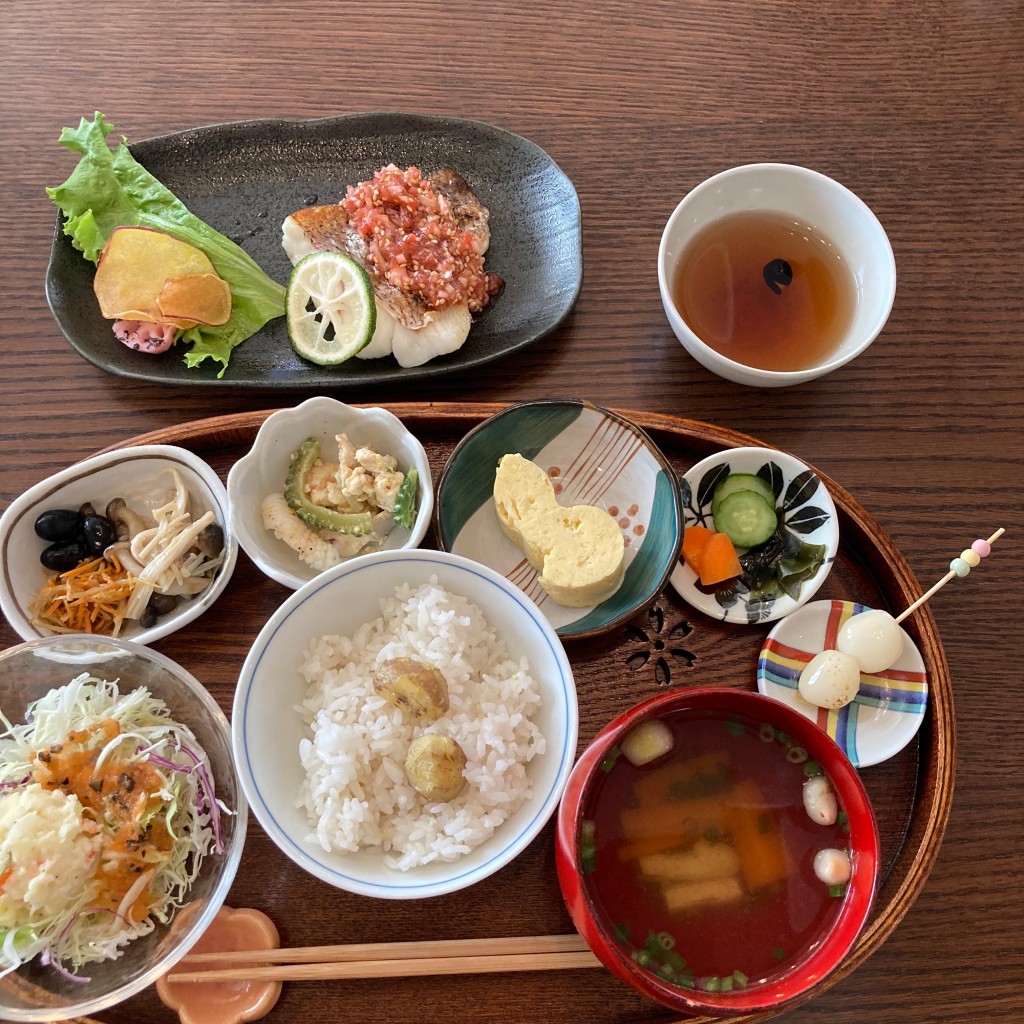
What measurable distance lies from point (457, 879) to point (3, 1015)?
0.82m

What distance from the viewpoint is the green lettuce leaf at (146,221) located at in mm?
1973

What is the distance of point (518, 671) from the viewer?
1.55 meters

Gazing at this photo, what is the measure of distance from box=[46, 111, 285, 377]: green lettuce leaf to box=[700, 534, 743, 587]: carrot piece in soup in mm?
1239

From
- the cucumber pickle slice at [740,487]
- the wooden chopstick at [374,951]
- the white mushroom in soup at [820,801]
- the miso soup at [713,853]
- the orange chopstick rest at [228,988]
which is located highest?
the cucumber pickle slice at [740,487]

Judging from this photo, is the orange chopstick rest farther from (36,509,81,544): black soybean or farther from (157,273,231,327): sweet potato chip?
(157,273,231,327): sweet potato chip

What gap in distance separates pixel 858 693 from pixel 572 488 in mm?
784

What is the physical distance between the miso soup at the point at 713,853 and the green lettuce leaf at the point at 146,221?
1.40 metres

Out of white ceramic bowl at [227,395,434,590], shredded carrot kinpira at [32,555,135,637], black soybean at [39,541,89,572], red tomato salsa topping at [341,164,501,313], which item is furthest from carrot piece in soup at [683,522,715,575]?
black soybean at [39,541,89,572]

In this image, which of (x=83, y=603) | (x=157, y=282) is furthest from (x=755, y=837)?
(x=157, y=282)

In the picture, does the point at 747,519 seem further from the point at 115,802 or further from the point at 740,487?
the point at 115,802

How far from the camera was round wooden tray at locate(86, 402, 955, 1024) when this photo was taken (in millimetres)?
1524

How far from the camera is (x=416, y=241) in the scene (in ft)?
6.52

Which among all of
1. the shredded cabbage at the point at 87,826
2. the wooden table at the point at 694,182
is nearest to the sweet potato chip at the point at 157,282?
the wooden table at the point at 694,182

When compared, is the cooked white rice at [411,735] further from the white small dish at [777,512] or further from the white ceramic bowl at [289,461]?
the white small dish at [777,512]
